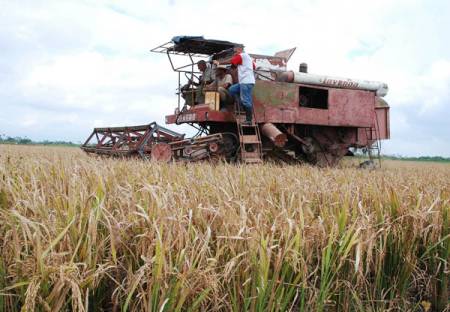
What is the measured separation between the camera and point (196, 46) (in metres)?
9.65

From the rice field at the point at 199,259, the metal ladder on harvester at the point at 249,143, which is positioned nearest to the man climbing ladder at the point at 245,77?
the metal ladder on harvester at the point at 249,143

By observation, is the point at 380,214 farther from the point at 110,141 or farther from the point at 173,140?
the point at 110,141

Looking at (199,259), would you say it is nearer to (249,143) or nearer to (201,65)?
(249,143)

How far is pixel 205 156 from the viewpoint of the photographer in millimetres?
8328

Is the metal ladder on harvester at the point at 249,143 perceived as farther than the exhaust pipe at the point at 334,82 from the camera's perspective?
No

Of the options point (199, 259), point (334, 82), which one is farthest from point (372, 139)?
point (199, 259)

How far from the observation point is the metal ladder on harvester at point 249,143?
28.1 ft

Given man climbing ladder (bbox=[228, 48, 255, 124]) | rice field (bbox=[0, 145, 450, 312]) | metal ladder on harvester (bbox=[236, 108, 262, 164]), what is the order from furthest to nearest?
man climbing ladder (bbox=[228, 48, 255, 124]), metal ladder on harvester (bbox=[236, 108, 262, 164]), rice field (bbox=[0, 145, 450, 312])

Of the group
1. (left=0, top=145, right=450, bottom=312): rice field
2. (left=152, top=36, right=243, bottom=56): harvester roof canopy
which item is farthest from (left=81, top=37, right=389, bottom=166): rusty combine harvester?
(left=0, top=145, right=450, bottom=312): rice field

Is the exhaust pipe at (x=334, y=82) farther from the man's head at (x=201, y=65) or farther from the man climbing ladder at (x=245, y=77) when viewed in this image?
the man's head at (x=201, y=65)

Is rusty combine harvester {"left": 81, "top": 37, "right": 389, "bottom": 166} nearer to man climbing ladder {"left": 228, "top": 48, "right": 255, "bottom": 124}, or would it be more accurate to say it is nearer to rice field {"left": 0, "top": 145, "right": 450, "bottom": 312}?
man climbing ladder {"left": 228, "top": 48, "right": 255, "bottom": 124}

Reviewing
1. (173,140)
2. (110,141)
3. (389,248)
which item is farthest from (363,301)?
(110,141)

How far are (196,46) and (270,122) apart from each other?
2321 millimetres

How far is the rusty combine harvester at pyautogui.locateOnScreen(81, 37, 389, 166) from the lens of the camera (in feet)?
28.8
